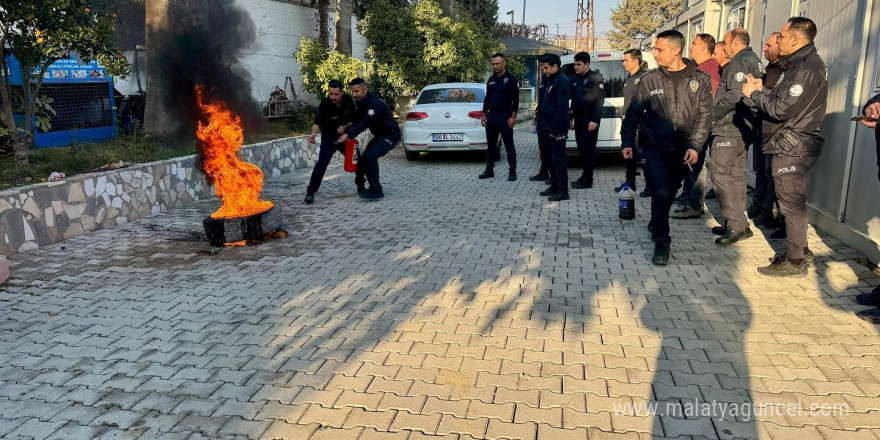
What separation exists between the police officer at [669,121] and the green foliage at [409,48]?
40.0ft

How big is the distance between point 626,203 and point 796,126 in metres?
2.52

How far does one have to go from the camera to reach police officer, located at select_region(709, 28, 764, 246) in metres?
5.65

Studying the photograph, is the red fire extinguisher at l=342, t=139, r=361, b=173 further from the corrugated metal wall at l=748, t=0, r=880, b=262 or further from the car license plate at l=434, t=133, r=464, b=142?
the corrugated metal wall at l=748, t=0, r=880, b=262

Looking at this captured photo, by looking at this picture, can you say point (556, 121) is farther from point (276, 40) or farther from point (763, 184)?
point (276, 40)

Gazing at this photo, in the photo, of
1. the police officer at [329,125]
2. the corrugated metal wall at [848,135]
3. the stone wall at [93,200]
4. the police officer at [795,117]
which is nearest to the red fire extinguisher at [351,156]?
the police officer at [329,125]

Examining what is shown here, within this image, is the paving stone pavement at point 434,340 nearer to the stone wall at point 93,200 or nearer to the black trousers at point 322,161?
the stone wall at point 93,200

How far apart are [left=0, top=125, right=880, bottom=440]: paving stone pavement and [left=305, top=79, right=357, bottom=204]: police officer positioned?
2.09 metres

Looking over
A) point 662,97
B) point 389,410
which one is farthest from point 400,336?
point 662,97

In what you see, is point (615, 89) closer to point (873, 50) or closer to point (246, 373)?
point (873, 50)

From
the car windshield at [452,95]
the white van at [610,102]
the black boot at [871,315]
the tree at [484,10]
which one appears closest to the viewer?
the black boot at [871,315]

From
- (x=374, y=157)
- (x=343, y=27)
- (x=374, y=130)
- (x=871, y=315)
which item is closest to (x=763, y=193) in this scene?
(x=871, y=315)

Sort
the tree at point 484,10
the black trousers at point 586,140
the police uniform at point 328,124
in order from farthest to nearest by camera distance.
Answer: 1. the tree at point 484,10
2. the black trousers at point 586,140
3. the police uniform at point 328,124

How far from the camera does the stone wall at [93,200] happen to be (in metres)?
5.87

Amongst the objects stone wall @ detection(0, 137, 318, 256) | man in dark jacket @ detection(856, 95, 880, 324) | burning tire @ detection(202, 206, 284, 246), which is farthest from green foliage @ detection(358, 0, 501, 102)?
man in dark jacket @ detection(856, 95, 880, 324)
